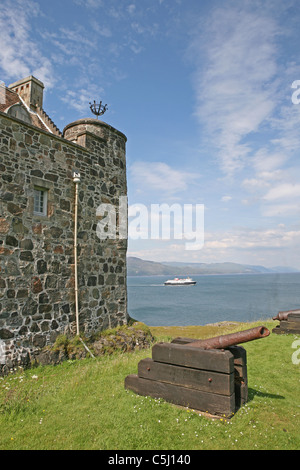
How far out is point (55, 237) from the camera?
A: 1004 centimetres

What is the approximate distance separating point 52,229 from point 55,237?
10.9 inches

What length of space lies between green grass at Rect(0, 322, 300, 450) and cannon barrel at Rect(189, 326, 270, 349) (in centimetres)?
103

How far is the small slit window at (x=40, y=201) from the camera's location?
968 cm

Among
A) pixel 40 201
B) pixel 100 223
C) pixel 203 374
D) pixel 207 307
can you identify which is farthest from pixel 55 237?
pixel 207 307

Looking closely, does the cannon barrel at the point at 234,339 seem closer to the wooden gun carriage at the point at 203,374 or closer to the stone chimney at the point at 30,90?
the wooden gun carriage at the point at 203,374

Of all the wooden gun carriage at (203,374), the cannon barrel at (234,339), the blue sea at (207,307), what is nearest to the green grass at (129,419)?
the wooden gun carriage at (203,374)

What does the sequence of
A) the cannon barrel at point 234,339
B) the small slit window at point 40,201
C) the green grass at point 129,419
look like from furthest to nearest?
the small slit window at point 40,201 < the cannon barrel at point 234,339 < the green grass at point 129,419

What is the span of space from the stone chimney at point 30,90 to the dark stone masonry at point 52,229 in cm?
5

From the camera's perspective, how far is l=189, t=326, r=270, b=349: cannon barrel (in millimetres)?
4680

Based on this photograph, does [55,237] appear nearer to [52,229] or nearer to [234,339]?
[52,229]
